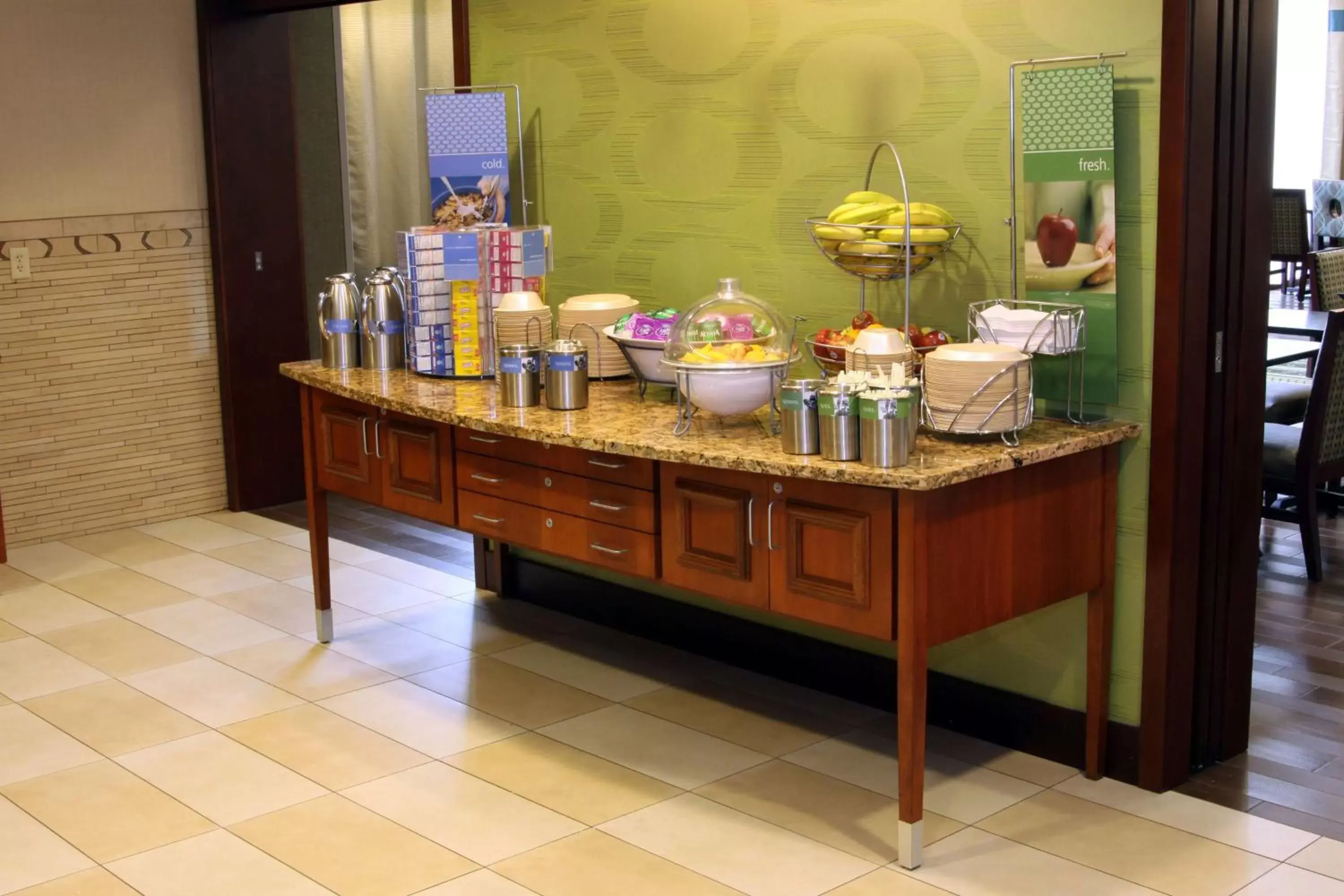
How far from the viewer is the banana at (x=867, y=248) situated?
11.4ft

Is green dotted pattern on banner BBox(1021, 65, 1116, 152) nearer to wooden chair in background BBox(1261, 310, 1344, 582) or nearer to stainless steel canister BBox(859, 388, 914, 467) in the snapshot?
stainless steel canister BBox(859, 388, 914, 467)

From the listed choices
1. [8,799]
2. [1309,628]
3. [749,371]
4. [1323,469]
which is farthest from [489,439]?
[1323,469]

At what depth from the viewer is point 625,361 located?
416 cm

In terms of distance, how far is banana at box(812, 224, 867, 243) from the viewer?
350cm

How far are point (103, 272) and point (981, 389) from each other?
404cm

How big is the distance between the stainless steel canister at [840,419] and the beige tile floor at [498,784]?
0.86 meters

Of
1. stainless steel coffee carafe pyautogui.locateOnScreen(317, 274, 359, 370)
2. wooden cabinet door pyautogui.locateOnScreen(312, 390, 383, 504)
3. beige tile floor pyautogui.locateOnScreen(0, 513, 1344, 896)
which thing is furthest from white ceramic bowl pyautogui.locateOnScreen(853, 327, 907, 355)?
stainless steel coffee carafe pyautogui.locateOnScreen(317, 274, 359, 370)

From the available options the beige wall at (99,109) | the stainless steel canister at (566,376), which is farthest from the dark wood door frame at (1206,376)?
the beige wall at (99,109)

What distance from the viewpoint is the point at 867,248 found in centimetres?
349

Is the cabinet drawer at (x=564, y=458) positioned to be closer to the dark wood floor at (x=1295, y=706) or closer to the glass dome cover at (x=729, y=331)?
the glass dome cover at (x=729, y=331)

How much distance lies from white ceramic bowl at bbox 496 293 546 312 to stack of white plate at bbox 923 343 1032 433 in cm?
131

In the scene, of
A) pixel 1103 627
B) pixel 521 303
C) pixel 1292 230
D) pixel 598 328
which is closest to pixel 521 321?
pixel 521 303

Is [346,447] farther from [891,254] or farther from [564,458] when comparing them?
[891,254]

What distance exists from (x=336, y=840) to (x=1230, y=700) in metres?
2.13
